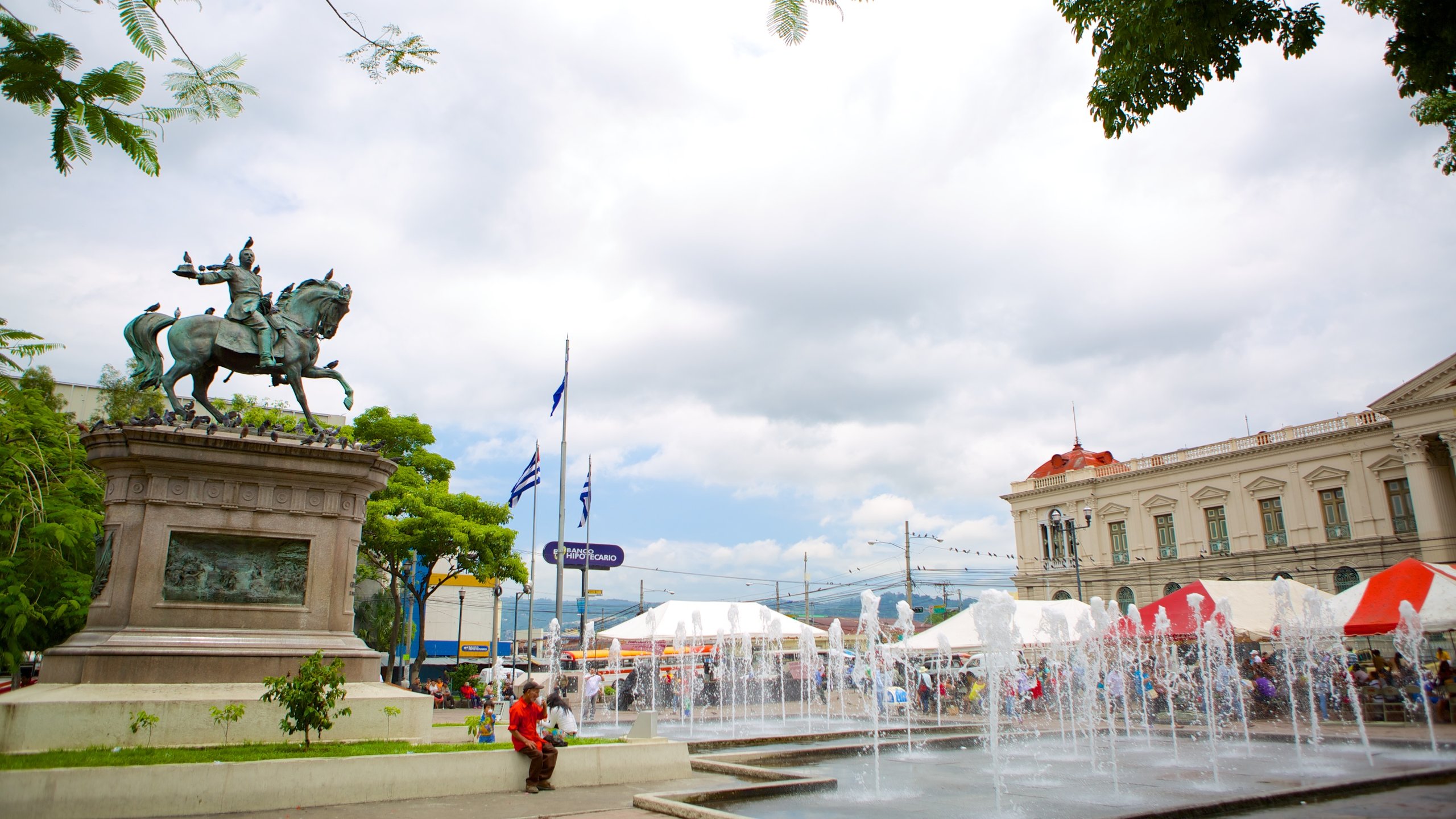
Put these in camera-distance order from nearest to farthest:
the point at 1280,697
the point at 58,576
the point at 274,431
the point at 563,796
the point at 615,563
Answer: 1. the point at 563,796
2. the point at 274,431
3. the point at 58,576
4. the point at 1280,697
5. the point at 615,563

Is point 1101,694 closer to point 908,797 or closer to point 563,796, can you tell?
point 908,797

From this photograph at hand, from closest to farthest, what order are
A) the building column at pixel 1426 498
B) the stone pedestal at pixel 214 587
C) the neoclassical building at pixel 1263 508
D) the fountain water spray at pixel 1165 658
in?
the stone pedestal at pixel 214 587
the fountain water spray at pixel 1165 658
the building column at pixel 1426 498
the neoclassical building at pixel 1263 508

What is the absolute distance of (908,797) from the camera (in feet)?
33.9

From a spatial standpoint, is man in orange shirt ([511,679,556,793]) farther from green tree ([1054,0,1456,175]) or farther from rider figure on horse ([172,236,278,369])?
green tree ([1054,0,1456,175])

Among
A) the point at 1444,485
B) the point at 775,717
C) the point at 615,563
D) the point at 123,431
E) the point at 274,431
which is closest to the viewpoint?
the point at 123,431

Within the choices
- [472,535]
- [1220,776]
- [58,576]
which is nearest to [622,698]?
[472,535]

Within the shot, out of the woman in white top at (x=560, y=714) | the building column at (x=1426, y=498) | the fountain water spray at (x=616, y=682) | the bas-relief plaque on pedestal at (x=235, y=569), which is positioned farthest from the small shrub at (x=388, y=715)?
the building column at (x=1426, y=498)

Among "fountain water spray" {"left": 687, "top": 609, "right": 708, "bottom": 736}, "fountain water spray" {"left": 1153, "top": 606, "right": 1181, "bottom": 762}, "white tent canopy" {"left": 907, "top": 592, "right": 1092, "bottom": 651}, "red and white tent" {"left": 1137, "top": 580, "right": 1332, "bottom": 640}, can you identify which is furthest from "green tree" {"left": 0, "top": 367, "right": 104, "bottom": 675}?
"red and white tent" {"left": 1137, "top": 580, "right": 1332, "bottom": 640}

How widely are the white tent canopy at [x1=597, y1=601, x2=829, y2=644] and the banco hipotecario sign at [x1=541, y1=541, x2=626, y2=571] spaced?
309cm

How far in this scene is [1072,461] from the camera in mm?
62094

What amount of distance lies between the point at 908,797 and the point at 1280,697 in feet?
65.7

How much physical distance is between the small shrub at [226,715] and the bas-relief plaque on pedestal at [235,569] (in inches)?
67.7

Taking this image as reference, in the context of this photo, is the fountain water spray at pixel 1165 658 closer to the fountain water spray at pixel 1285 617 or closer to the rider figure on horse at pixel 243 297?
the fountain water spray at pixel 1285 617

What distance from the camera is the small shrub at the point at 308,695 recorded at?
926 centimetres
